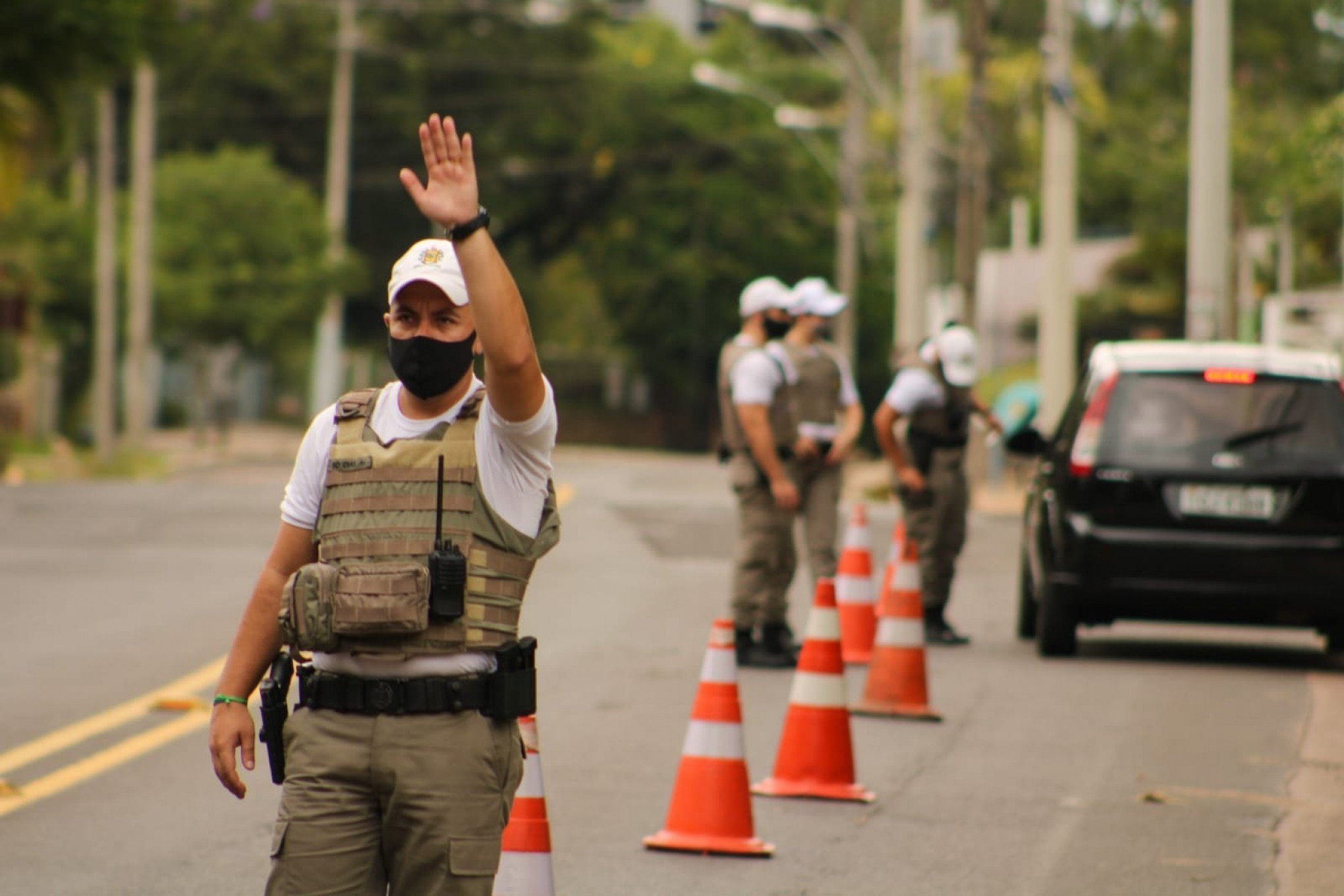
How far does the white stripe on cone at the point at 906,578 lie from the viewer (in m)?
9.95

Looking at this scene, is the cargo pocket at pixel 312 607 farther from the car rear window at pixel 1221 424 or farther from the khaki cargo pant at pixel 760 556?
the car rear window at pixel 1221 424

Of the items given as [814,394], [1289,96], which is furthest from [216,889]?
[1289,96]

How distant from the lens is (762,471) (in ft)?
37.4

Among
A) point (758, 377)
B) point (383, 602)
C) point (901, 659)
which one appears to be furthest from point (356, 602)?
point (758, 377)

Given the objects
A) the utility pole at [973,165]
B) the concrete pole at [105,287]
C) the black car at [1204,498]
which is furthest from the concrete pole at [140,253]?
the black car at [1204,498]

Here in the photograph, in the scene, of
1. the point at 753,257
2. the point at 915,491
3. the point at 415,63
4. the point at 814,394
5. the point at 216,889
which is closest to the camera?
the point at 216,889

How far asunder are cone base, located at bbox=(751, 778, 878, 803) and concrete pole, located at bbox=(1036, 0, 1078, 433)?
17622mm

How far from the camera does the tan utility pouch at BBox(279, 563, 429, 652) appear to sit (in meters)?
4.16

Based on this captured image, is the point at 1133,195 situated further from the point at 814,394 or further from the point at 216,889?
the point at 216,889

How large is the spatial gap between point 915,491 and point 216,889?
263 inches

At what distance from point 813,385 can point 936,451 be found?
138cm

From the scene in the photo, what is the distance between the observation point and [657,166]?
5850 cm

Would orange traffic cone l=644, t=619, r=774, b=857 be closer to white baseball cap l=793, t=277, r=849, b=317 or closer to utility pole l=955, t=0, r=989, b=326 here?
white baseball cap l=793, t=277, r=849, b=317

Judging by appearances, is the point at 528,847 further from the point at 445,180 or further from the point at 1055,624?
the point at 1055,624
